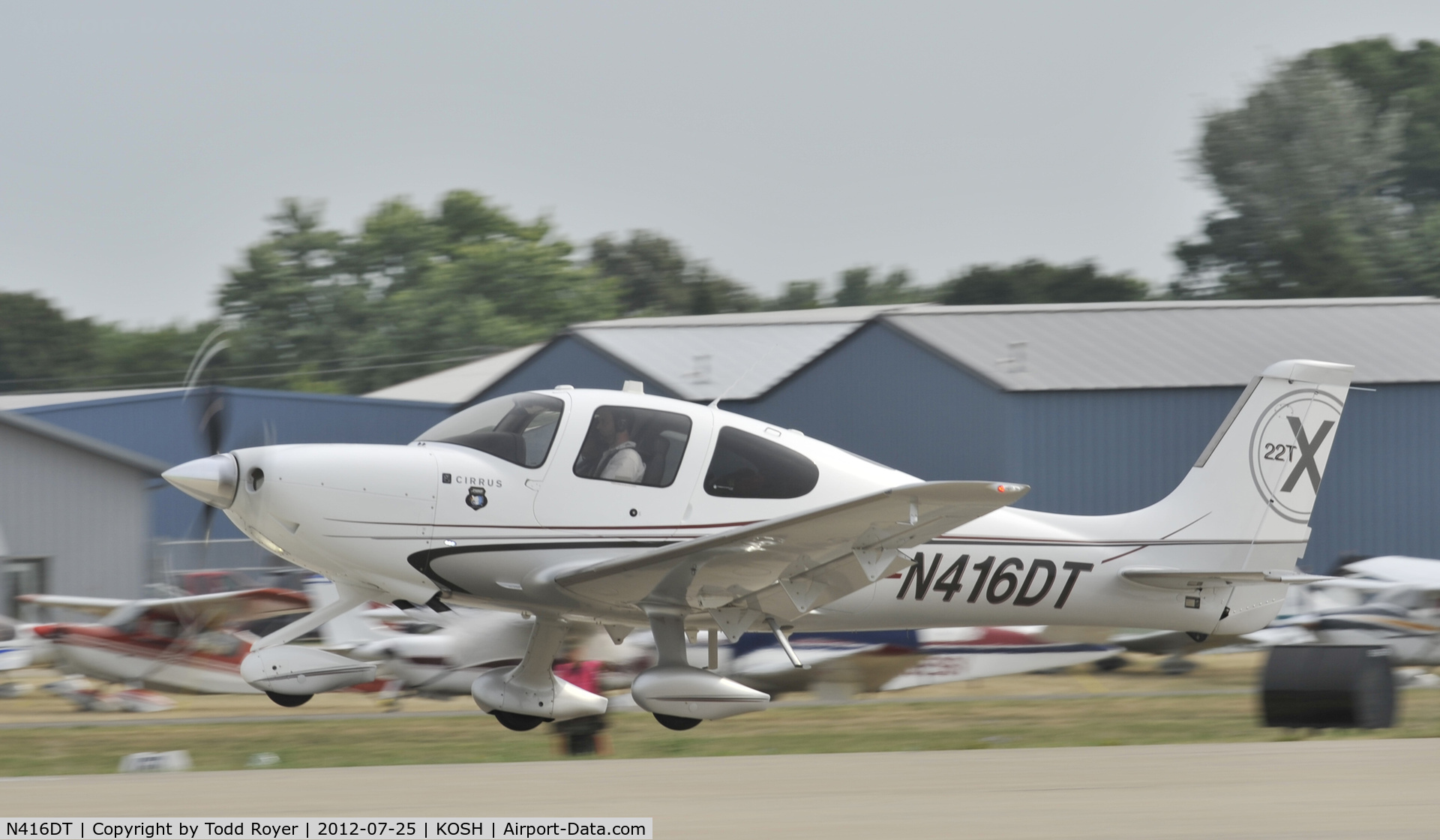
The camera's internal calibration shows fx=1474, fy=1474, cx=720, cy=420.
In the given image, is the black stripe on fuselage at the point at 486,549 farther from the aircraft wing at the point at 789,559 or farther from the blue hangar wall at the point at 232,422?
the blue hangar wall at the point at 232,422

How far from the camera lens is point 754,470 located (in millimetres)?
9914

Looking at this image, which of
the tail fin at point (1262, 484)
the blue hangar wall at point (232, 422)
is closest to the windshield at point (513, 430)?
the tail fin at point (1262, 484)

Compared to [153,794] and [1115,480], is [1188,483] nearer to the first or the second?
[153,794]

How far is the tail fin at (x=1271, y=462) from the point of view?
453 inches

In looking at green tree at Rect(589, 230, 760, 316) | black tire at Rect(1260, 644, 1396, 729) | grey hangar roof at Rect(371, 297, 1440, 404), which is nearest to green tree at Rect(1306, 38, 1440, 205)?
green tree at Rect(589, 230, 760, 316)

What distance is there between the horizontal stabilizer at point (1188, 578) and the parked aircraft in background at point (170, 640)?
7784 mm

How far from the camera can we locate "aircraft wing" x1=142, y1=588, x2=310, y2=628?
14.2 meters

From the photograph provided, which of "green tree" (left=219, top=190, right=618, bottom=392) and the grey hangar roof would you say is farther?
"green tree" (left=219, top=190, right=618, bottom=392)

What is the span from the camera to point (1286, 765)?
773 cm

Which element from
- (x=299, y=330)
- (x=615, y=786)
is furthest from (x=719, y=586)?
(x=299, y=330)

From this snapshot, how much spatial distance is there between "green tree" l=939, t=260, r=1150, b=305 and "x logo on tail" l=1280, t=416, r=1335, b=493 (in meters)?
45.2

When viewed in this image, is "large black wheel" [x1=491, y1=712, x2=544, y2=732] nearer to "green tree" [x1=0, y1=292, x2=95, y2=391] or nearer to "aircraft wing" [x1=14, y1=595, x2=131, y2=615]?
→ "aircraft wing" [x1=14, y1=595, x2=131, y2=615]

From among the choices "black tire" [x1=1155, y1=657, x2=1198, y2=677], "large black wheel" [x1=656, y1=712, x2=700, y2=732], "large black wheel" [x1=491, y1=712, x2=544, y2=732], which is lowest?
"black tire" [x1=1155, y1=657, x2=1198, y2=677]

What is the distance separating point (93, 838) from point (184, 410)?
29035 mm
